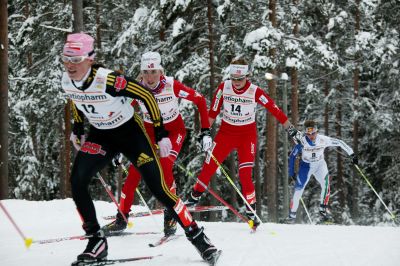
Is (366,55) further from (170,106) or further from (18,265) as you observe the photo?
(18,265)

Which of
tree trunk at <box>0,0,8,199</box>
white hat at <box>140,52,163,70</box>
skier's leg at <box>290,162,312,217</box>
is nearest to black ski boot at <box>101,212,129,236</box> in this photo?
white hat at <box>140,52,163,70</box>

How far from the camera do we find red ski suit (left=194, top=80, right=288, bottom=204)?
7.53 meters

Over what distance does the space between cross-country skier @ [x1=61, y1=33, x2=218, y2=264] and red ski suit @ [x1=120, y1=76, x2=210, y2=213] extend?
5.97 feet

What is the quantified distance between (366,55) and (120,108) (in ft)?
65.3

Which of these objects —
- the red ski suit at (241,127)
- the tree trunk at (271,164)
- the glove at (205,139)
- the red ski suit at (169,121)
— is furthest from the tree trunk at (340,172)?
the glove at (205,139)

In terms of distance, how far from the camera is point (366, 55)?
22.4 metres

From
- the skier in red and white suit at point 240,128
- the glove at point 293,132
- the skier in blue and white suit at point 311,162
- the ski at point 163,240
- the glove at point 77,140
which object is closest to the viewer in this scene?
the glove at point 77,140

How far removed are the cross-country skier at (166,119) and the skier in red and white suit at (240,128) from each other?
0.82 m

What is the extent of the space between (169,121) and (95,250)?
2.88 m

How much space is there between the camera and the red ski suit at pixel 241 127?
24.7 ft

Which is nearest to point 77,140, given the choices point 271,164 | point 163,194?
point 163,194

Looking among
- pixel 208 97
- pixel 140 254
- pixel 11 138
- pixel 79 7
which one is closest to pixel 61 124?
pixel 11 138

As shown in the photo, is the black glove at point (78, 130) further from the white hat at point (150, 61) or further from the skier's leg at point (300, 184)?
the skier's leg at point (300, 184)

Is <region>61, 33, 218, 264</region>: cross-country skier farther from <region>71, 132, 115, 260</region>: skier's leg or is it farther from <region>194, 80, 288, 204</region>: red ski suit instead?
<region>194, 80, 288, 204</region>: red ski suit
